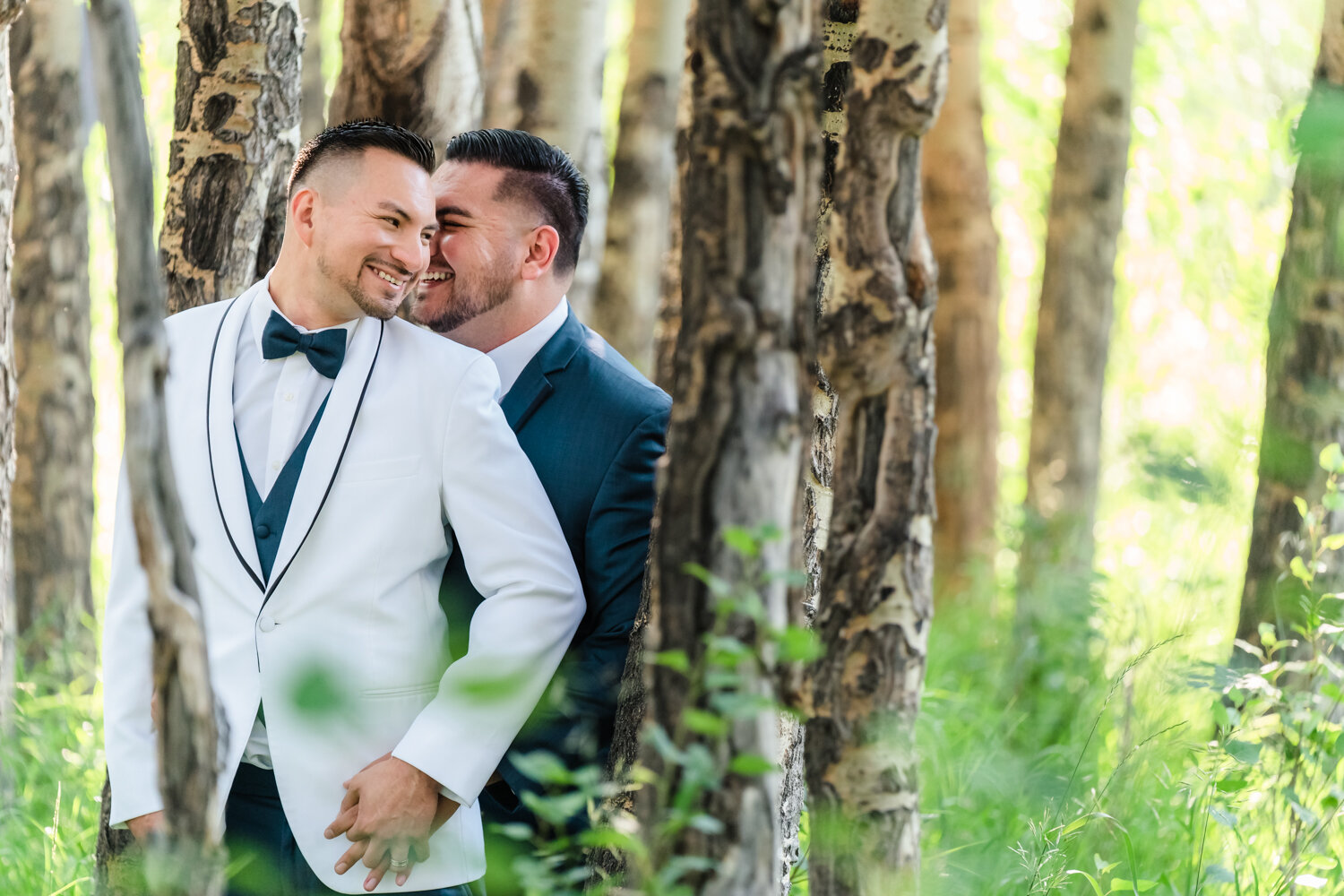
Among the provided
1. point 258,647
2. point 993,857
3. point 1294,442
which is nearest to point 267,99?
point 258,647

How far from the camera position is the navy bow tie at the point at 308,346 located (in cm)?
226

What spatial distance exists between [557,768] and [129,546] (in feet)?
4.21

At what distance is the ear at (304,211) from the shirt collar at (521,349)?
49 centimetres

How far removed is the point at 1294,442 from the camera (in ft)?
10.7

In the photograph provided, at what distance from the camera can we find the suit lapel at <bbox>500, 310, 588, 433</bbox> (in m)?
2.56

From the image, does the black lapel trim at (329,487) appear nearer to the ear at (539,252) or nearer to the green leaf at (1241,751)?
the ear at (539,252)

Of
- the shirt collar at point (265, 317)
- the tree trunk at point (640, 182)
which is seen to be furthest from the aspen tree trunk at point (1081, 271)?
the shirt collar at point (265, 317)

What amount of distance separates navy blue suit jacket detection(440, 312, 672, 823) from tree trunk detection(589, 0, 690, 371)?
3190 millimetres

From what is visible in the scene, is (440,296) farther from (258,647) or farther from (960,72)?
(960,72)

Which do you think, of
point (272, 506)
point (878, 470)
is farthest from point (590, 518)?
point (878, 470)

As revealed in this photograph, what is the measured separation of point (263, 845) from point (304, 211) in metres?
1.21

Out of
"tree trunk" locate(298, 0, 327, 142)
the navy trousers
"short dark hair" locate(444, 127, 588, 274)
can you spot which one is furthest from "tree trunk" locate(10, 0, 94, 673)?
the navy trousers

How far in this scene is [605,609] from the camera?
2.33 m

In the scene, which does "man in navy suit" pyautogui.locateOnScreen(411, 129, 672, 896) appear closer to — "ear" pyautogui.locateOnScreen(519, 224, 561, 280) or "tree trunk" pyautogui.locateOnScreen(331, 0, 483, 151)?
"ear" pyautogui.locateOnScreen(519, 224, 561, 280)
